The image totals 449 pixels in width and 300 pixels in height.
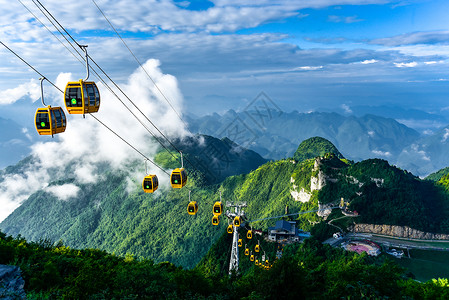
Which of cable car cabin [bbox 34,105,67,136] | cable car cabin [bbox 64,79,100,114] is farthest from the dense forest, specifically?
cable car cabin [bbox 64,79,100,114]

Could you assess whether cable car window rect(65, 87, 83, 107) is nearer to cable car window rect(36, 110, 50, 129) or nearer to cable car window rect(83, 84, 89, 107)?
cable car window rect(83, 84, 89, 107)

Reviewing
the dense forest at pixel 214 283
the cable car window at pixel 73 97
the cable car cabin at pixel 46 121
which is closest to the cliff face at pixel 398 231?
the dense forest at pixel 214 283

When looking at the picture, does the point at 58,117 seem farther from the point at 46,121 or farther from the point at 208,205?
the point at 208,205

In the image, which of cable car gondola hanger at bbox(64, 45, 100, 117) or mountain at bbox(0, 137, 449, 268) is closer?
cable car gondola hanger at bbox(64, 45, 100, 117)

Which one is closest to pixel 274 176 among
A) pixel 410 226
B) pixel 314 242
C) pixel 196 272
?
pixel 410 226

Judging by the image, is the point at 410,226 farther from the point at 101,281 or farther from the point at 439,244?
the point at 101,281

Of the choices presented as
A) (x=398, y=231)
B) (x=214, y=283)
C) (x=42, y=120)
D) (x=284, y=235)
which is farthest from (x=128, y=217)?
(x=42, y=120)

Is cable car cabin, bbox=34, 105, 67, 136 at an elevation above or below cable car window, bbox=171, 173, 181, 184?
above
